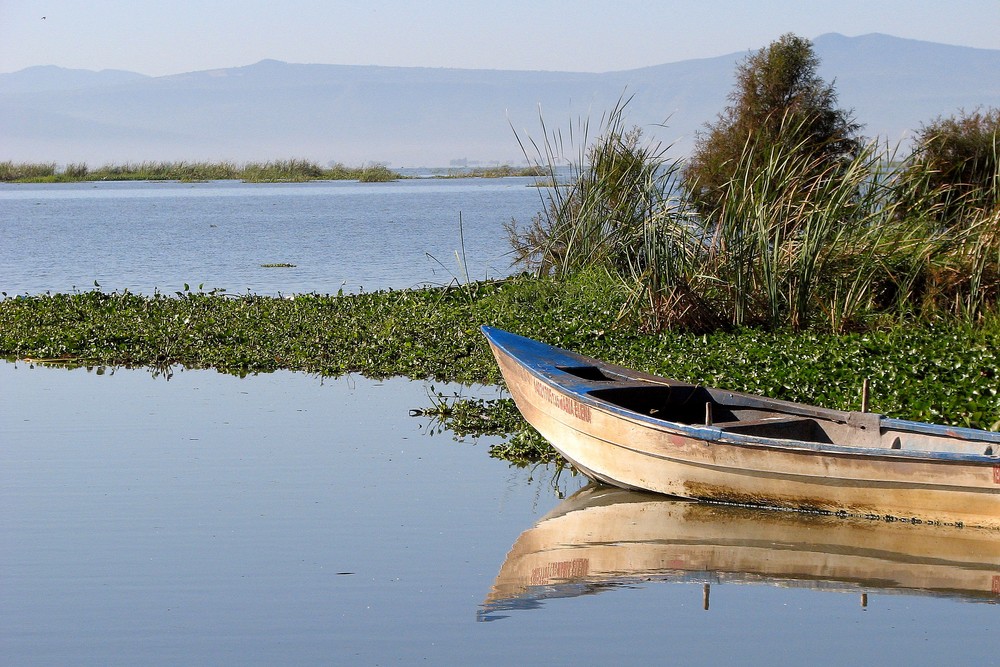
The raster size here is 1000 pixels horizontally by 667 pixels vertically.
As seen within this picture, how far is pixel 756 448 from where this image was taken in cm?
803

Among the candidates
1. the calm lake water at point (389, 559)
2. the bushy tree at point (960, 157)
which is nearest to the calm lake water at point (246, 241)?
the bushy tree at point (960, 157)

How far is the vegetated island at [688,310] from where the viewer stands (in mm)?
11016

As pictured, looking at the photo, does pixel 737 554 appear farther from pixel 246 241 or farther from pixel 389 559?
pixel 246 241

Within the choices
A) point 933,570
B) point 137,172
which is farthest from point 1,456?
point 137,172

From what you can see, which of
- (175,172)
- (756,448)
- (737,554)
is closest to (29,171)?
(175,172)

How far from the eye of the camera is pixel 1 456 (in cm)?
984

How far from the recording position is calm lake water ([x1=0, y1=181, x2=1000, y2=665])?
6.05 m

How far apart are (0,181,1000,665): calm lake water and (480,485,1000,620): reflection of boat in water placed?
2cm

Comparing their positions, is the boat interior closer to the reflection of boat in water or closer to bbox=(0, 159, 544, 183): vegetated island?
the reflection of boat in water

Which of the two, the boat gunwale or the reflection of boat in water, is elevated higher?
the boat gunwale

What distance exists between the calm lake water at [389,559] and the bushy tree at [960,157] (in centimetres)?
682

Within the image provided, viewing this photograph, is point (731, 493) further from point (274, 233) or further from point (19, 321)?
point (274, 233)

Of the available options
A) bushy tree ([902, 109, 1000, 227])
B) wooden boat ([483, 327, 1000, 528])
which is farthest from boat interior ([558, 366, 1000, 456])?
bushy tree ([902, 109, 1000, 227])

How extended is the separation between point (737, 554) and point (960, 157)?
11.9 metres
